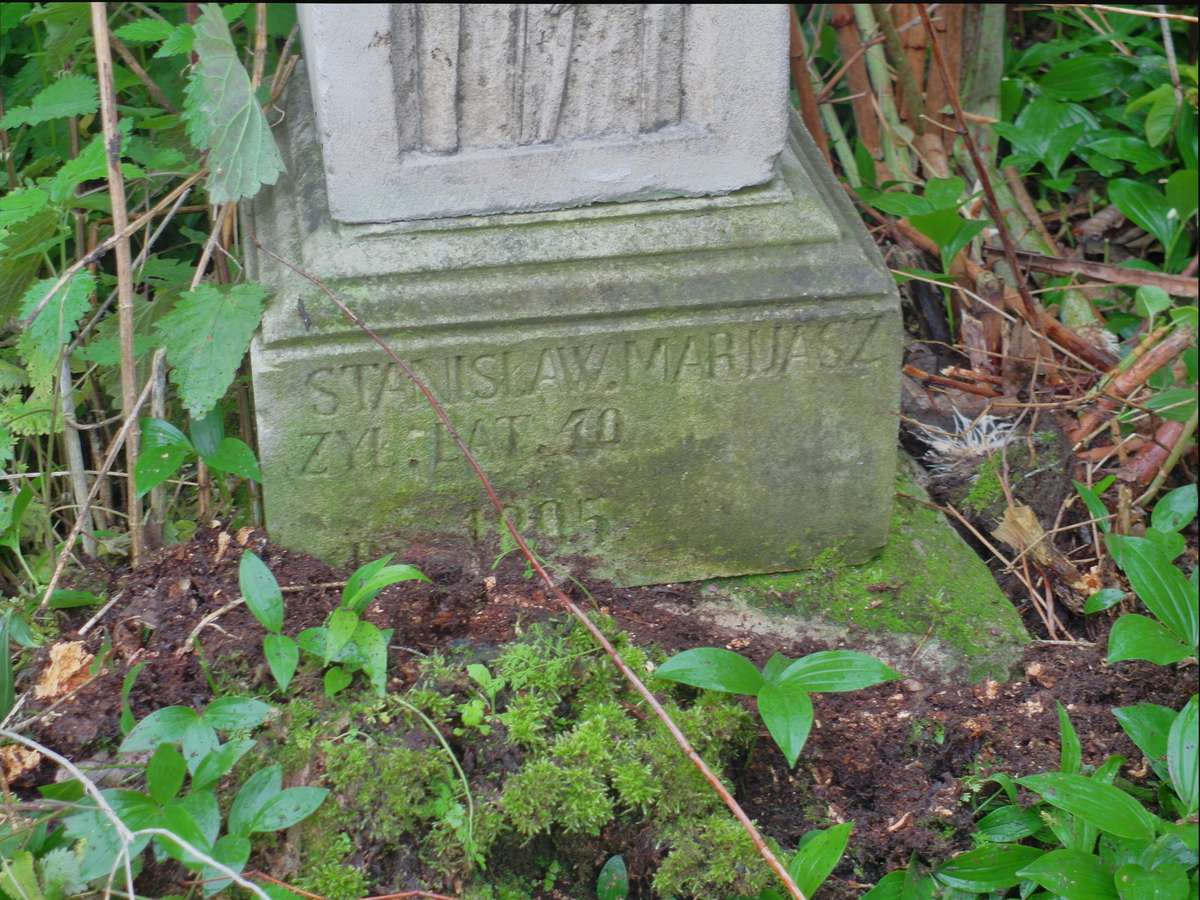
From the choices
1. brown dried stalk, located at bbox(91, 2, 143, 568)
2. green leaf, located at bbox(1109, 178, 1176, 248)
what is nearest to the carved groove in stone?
brown dried stalk, located at bbox(91, 2, 143, 568)

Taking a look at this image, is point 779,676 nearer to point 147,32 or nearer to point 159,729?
point 159,729

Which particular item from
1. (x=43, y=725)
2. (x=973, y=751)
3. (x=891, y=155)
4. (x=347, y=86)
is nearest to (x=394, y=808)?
(x=43, y=725)

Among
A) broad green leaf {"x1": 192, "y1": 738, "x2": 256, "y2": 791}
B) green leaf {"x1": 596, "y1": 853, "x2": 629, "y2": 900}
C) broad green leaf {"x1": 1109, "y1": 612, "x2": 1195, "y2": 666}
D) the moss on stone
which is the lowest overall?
green leaf {"x1": 596, "y1": 853, "x2": 629, "y2": 900}

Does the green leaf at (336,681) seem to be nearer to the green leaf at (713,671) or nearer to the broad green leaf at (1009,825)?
the green leaf at (713,671)

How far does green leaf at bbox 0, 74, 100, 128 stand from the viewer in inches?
95.3

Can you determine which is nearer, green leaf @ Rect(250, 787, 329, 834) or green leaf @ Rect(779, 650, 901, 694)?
green leaf @ Rect(250, 787, 329, 834)

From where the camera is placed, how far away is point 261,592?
216 cm

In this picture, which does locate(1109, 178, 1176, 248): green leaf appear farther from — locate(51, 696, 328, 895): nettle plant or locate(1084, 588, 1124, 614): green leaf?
locate(51, 696, 328, 895): nettle plant

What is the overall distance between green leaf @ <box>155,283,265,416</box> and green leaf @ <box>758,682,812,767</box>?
986 mm

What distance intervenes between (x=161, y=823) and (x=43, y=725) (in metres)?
0.37

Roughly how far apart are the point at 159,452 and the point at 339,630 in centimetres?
48

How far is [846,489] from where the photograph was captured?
2459 millimetres

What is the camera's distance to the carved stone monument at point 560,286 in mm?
2164

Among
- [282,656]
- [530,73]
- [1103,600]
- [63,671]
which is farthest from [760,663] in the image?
[63,671]
